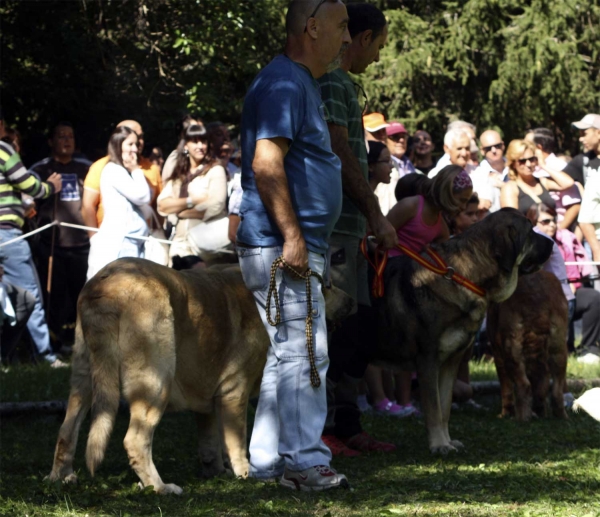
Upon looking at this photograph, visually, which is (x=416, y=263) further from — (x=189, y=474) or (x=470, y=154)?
(x=470, y=154)

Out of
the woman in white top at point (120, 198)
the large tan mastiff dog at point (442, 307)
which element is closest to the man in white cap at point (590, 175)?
the large tan mastiff dog at point (442, 307)

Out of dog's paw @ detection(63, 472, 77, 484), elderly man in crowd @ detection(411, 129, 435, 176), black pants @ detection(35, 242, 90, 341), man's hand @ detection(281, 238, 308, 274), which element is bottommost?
dog's paw @ detection(63, 472, 77, 484)

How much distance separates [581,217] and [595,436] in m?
3.30

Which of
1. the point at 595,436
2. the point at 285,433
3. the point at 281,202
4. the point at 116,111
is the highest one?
the point at 116,111

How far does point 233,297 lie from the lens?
5.84 m

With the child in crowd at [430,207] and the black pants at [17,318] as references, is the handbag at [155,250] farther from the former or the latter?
the child in crowd at [430,207]

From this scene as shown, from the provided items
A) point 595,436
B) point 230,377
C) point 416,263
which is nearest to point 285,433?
point 230,377

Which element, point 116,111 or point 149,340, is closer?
point 149,340

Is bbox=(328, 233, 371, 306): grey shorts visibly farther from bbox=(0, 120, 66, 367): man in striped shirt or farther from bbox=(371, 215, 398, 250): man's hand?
bbox=(0, 120, 66, 367): man in striped shirt

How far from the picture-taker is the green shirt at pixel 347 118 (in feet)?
19.6

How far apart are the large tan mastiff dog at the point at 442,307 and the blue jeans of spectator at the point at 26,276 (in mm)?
4360

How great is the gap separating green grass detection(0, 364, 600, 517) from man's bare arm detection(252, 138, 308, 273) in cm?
114

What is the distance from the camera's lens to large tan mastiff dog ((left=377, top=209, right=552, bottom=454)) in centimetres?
665

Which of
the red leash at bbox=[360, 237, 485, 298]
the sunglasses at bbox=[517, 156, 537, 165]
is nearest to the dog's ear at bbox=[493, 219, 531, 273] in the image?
the red leash at bbox=[360, 237, 485, 298]
